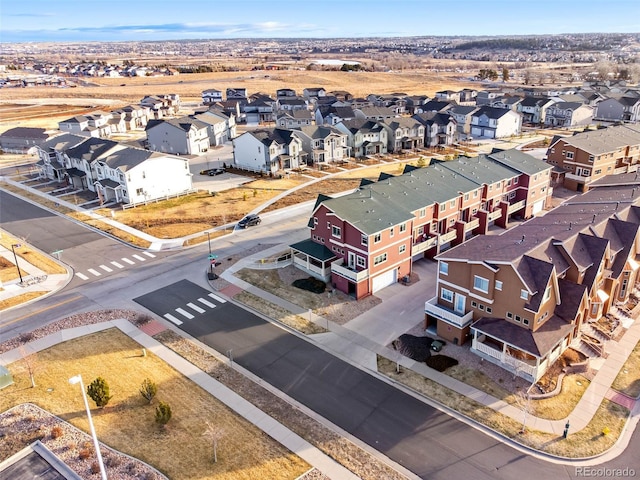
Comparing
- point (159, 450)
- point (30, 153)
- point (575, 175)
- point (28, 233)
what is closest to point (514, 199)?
point (575, 175)

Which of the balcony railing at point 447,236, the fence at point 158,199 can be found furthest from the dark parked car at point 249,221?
the balcony railing at point 447,236

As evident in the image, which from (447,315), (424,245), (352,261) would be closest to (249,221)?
(352,261)

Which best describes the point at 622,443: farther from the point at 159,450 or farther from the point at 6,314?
the point at 6,314

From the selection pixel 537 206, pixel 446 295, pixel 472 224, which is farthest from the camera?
pixel 537 206

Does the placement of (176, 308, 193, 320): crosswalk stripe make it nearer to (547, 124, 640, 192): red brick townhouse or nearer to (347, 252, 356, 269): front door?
(347, 252, 356, 269): front door

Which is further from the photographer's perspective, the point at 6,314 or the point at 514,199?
the point at 514,199

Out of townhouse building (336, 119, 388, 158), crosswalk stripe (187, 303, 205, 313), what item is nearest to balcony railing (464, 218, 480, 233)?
crosswalk stripe (187, 303, 205, 313)

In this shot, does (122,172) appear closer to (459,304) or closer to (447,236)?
(447,236)
